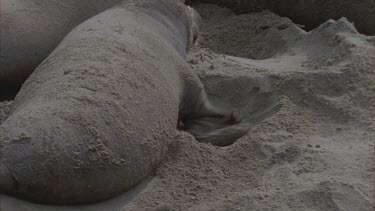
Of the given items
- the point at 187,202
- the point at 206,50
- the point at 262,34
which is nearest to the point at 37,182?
the point at 187,202

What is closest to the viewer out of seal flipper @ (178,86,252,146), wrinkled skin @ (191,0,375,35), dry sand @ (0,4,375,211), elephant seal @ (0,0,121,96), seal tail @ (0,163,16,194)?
seal tail @ (0,163,16,194)

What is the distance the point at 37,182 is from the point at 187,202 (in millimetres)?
522

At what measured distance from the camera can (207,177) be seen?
284cm

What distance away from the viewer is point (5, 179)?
2479 mm

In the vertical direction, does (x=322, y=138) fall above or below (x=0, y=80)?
above

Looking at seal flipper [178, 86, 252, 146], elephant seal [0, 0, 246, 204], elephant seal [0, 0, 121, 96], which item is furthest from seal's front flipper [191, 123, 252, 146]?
elephant seal [0, 0, 121, 96]

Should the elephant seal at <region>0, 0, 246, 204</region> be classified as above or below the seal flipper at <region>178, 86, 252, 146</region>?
above

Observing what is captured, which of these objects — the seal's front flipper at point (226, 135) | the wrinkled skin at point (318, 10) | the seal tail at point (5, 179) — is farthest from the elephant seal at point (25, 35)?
the seal tail at point (5, 179)

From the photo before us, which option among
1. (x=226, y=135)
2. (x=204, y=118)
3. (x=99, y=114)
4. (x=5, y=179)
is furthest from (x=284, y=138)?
(x=5, y=179)

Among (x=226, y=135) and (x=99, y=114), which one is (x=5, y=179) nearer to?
(x=99, y=114)

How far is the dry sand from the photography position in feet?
8.53

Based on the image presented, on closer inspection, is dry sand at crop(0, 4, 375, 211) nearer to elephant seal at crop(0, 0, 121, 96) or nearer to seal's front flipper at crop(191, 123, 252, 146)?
seal's front flipper at crop(191, 123, 252, 146)

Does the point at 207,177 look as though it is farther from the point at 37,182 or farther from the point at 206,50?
the point at 206,50

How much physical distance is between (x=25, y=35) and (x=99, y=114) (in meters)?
1.31
